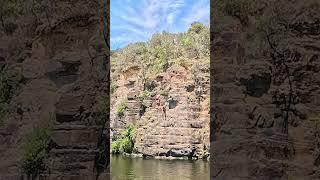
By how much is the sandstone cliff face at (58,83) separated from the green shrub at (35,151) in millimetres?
25

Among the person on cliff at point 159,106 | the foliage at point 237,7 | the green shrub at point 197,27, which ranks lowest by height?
the person on cliff at point 159,106

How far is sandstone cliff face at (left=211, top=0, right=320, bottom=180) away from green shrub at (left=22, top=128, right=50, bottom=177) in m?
0.86

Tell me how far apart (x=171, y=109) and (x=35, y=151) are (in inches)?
757

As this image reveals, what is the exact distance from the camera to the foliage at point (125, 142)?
2294cm

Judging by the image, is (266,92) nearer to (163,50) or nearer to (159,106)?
(159,106)

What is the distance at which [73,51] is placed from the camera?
249 centimetres

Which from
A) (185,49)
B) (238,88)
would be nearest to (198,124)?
(185,49)

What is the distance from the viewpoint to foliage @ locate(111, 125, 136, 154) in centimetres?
2294

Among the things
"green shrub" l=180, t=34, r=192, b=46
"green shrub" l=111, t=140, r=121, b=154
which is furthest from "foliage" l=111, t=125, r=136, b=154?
"green shrub" l=180, t=34, r=192, b=46

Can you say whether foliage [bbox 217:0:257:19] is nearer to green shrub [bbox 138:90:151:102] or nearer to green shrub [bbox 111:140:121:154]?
green shrub [bbox 111:140:121:154]

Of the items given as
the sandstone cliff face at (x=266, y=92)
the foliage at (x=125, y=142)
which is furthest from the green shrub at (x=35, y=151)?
the foliage at (x=125, y=142)

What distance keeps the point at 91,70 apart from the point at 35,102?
0.32 meters

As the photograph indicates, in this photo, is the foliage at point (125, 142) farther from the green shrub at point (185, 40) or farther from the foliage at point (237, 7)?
the foliage at point (237, 7)

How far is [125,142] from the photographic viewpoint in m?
23.1
